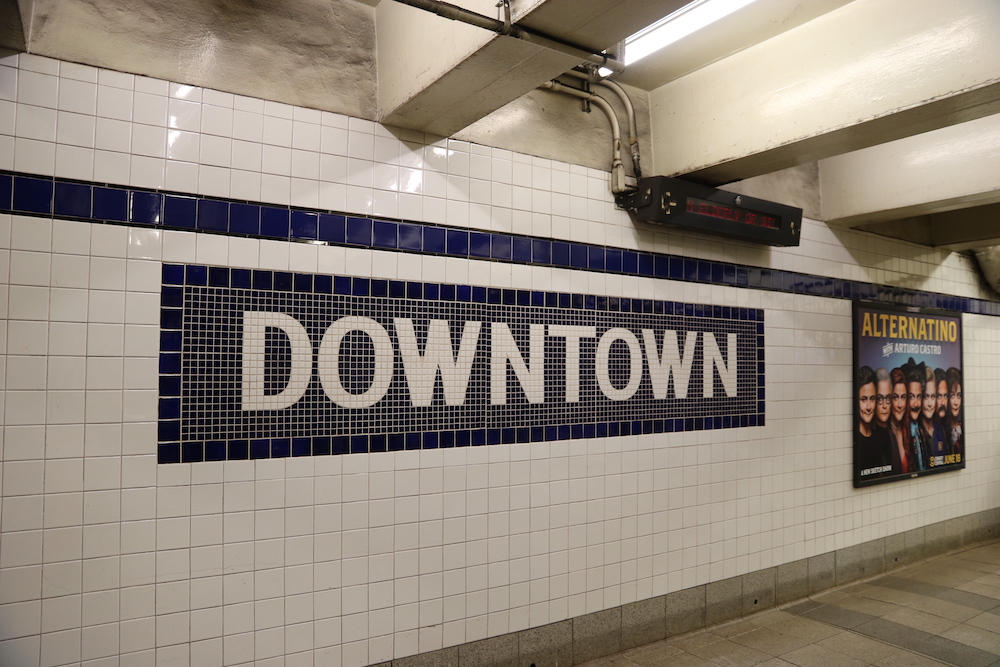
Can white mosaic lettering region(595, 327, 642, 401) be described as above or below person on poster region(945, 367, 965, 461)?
above

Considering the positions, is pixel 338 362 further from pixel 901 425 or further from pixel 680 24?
pixel 901 425

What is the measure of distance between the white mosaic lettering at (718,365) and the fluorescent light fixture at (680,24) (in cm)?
194

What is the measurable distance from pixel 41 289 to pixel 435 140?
1.89 metres

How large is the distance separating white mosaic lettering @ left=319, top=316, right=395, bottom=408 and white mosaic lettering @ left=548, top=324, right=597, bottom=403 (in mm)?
1057

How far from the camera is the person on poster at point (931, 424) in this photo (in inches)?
232

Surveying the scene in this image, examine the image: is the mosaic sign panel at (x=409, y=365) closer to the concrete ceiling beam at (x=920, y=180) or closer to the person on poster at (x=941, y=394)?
the concrete ceiling beam at (x=920, y=180)

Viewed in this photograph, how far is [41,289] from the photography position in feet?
7.95

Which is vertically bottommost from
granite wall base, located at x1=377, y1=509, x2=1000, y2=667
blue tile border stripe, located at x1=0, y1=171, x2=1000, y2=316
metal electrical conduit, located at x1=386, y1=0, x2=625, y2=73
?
granite wall base, located at x1=377, y1=509, x2=1000, y2=667

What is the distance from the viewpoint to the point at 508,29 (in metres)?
2.34

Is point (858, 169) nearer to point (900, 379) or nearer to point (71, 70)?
point (900, 379)

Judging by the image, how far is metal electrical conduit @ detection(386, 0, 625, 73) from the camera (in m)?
2.15

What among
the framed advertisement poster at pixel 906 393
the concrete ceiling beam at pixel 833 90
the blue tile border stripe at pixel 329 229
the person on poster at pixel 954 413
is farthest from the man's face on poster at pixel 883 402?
the concrete ceiling beam at pixel 833 90

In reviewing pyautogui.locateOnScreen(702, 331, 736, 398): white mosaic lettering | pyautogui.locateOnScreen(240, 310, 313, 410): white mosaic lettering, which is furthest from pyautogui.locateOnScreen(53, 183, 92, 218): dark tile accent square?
pyautogui.locateOnScreen(702, 331, 736, 398): white mosaic lettering

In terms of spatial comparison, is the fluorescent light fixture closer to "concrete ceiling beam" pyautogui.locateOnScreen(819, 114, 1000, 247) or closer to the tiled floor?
"concrete ceiling beam" pyautogui.locateOnScreen(819, 114, 1000, 247)
